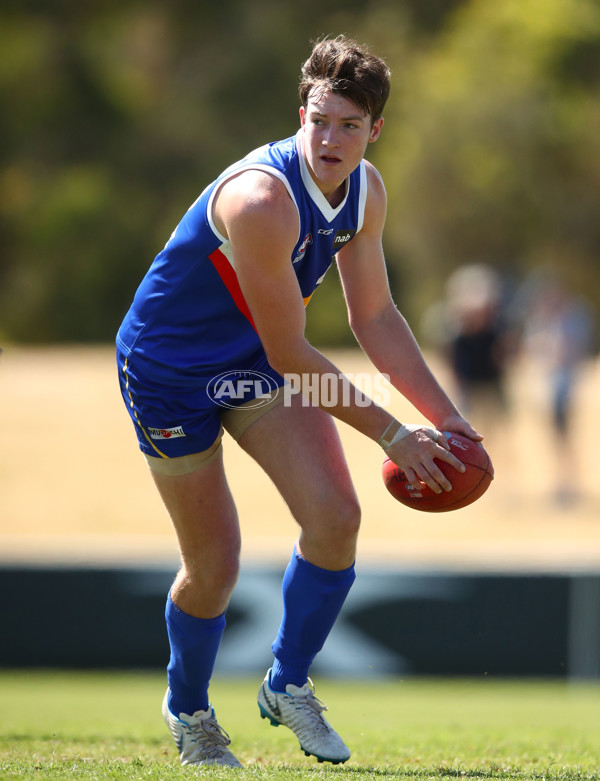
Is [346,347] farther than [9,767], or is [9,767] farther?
[346,347]

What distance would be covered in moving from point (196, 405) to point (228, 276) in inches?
17.5

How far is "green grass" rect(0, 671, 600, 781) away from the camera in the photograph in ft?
12.8

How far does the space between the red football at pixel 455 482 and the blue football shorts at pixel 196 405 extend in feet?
1.65

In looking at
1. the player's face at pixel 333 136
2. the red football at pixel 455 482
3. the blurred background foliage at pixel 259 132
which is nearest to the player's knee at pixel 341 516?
the red football at pixel 455 482

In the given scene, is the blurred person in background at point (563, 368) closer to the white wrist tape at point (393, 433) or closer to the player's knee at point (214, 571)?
the player's knee at point (214, 571)

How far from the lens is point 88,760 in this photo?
409 cm

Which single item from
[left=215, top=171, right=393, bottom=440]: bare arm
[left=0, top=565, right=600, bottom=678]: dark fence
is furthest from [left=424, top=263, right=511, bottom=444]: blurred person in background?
[left=215, top=171, right=393, bottom=440]: bare arm

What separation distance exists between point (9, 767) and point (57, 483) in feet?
37.1

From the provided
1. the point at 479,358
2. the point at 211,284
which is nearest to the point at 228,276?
the point at 211,284

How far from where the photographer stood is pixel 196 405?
4016 mm

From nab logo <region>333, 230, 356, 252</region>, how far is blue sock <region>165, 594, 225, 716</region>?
4.47ft

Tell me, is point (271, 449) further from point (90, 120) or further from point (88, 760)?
point (90, 120)

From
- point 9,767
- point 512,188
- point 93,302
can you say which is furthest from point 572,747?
point 93,302

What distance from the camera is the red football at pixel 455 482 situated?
386 centimetres
